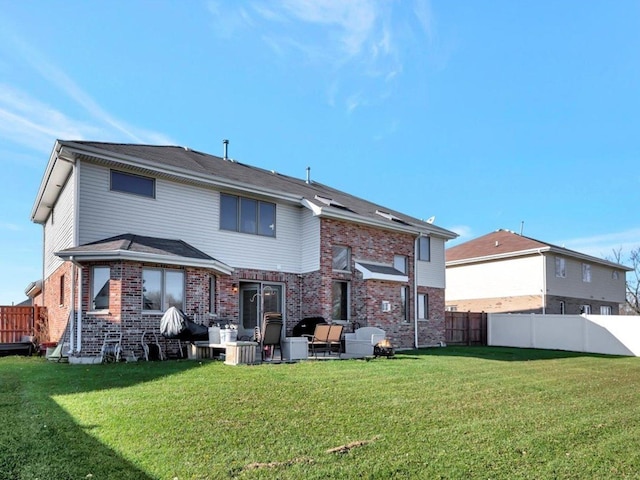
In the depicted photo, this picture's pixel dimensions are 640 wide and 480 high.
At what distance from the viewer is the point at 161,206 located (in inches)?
556

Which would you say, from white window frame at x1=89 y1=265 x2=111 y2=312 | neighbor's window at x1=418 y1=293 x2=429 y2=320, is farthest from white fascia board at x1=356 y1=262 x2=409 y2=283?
white window frame at x1=89 y1=265 x2=111 y2=312

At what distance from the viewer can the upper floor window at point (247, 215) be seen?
51.3 ft

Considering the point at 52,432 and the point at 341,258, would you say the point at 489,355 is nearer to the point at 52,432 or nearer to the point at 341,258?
the point at 341,258

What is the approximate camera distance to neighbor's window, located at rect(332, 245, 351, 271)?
57.0 ft

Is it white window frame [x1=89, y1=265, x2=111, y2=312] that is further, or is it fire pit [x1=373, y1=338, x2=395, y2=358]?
fire pit [x1=373, y1=338, x2=395, y2=358]

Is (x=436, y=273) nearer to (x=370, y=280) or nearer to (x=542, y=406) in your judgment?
(x=370, y=280)

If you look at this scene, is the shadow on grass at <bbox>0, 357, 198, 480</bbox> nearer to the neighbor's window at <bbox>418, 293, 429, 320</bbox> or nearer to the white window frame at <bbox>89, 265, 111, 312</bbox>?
the white window frame at <bbox>89, 265, 111, 312</bbox>

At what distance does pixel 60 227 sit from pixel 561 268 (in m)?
25.1

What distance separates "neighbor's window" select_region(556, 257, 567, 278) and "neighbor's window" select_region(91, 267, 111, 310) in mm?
23789

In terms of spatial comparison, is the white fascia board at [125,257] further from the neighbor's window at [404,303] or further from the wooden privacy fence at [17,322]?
the neighbor's window at [404,303]

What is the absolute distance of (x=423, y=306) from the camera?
826 inches

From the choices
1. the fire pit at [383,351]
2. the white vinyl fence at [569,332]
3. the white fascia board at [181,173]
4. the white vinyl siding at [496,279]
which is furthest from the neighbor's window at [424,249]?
the white vinyl siding at [496,279]

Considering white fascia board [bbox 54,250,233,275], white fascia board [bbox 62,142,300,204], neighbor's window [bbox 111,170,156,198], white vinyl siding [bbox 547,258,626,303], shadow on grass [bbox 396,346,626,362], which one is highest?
white fascia board [bbox 62,142,300,204]

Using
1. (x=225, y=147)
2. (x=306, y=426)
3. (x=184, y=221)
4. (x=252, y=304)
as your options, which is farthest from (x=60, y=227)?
(x=306, y=426)
